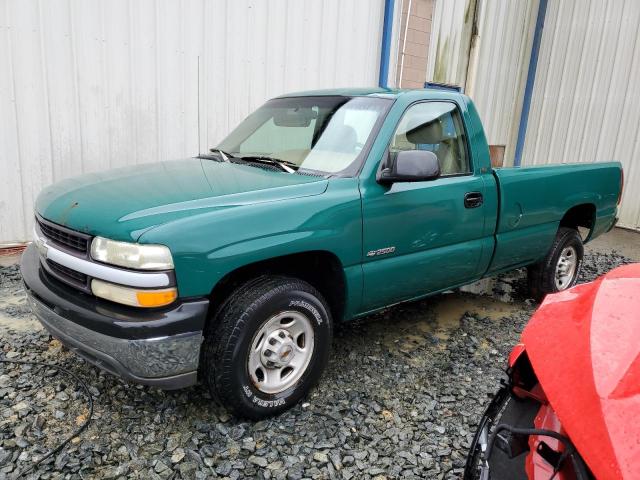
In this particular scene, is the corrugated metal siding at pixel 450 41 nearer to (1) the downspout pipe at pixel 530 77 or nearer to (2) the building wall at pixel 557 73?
(2) the building wall at pixel 557 73

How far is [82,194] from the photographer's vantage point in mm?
2703

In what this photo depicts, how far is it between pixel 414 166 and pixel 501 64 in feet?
25.7

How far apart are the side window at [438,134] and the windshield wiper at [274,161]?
676mm

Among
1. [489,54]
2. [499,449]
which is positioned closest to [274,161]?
[499,449]

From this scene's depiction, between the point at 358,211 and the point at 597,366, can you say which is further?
the point at 358,211

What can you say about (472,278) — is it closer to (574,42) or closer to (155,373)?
(155,373)

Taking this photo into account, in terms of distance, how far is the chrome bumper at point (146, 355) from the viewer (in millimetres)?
2246

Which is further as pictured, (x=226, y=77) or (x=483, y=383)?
(x=226, y=77)

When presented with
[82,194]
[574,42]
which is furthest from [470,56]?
[82,194]

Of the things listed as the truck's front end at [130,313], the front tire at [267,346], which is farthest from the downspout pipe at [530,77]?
the truck's front end at [130,313]

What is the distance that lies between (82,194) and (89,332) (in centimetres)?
79

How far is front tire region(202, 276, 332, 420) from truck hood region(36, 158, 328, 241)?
18.7 inches

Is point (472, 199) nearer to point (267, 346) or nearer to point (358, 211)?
point (358, 211)

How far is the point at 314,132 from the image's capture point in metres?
3.30
